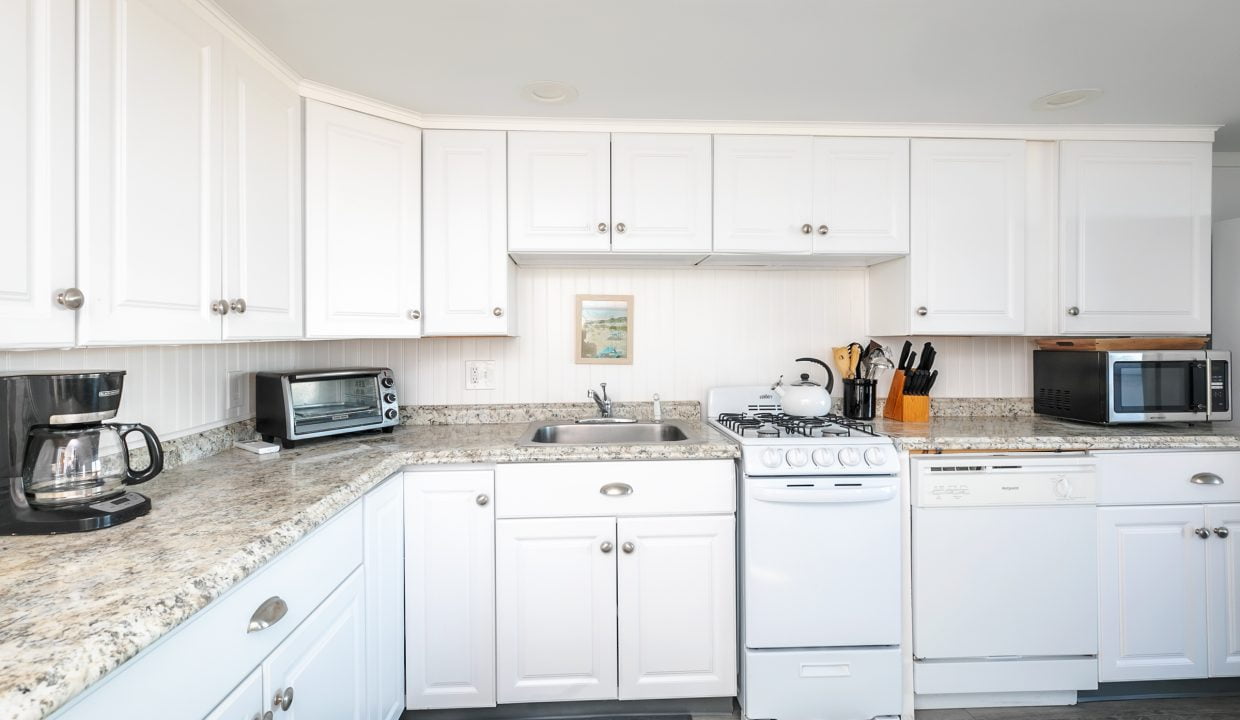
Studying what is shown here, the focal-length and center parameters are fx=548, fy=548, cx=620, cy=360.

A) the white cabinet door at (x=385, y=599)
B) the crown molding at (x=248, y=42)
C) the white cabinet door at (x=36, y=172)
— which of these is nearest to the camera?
the white cabinet door at (x=36, y=172)

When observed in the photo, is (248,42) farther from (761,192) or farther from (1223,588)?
(1223,588)

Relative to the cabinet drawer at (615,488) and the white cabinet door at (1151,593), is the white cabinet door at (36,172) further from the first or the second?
the white cabinet door at (1151,593)

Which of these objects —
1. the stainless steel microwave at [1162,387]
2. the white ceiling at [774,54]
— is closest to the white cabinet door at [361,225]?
the white ceiling at [774,54]

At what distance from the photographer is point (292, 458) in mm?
1720

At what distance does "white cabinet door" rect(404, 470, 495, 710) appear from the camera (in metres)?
1.82

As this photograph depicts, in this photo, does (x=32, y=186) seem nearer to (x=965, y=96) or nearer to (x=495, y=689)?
(x=495, y=689)

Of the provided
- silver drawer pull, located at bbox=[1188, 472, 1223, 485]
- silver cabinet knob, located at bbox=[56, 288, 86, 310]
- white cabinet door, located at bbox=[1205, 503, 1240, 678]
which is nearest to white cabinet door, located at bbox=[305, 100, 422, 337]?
silver cabinet knob, located at bbox=[56, 288, 86, 310]

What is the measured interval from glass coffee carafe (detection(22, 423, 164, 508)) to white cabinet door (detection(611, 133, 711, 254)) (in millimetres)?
1606

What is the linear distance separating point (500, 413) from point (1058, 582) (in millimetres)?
A: 2216

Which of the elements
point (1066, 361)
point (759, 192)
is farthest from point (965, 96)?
point (1066, 361)

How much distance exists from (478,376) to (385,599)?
106cm

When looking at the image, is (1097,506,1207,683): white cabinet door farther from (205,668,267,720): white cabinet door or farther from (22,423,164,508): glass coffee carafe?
(22,423,164,508): glass coffee carafe

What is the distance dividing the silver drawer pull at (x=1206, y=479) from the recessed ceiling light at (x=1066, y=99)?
1403mm

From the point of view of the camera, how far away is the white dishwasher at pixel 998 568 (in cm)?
191
